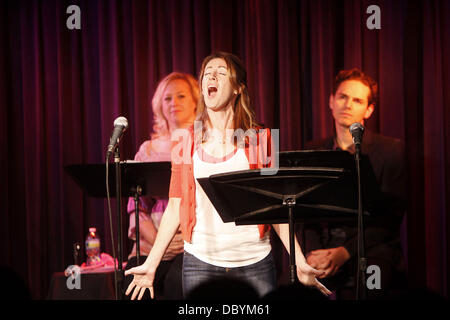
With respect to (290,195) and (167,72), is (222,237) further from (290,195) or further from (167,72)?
(167,72)

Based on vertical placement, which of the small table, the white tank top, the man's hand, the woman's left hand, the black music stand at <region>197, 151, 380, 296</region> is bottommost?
the small table

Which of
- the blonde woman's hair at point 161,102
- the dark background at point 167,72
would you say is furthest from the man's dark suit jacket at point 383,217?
the blonde woman's hair at point 161,102

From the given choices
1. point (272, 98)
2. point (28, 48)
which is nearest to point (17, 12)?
point (28, 48)

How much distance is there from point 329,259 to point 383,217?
57cm

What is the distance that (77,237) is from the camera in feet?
14.9

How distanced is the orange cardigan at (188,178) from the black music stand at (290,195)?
286 mm

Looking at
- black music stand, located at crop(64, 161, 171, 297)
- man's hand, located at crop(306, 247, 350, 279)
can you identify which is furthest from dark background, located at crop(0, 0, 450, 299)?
black music stand, located at crop(64, 161, 171, 297)

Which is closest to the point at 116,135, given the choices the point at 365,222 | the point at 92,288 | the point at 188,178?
the point at 188,178

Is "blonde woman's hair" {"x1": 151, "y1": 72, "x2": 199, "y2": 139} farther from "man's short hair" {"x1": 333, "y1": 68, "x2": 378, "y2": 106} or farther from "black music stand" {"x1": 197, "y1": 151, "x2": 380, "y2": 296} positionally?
"black music stand" {"x1": 197, "y1": 151, "x2": 380, "y2": 296}

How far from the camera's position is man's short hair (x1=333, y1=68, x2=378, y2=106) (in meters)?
4.10

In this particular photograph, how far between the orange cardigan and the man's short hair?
156 centimetres

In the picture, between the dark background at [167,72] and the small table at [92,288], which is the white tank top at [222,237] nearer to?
the small table at [92,288]

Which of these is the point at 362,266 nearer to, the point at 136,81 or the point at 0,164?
the point at 136,81

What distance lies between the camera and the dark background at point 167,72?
4.23m
